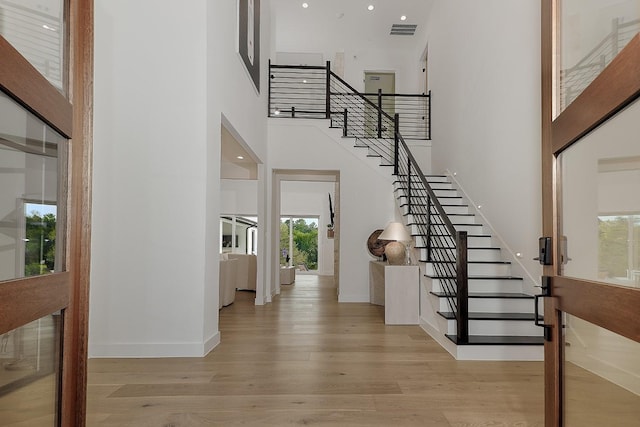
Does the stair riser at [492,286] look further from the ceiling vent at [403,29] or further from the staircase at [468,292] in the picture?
the ceiling vent at [403,29]

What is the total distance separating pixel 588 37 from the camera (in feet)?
4.62

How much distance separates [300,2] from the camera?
26.3 feet

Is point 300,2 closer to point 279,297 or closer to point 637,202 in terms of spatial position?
point 279,297

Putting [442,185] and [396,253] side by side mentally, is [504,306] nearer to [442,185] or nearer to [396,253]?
[396,253]

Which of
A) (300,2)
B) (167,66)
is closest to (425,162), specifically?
(300,2)

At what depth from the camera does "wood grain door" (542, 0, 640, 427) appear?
1154 mm

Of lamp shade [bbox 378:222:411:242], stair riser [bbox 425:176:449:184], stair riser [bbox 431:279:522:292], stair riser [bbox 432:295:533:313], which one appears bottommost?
stair riser [bbox 432:295:533:313]

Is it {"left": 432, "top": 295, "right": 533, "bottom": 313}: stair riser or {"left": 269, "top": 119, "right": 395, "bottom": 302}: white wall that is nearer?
{"left": 432, "top": 295, "right": 533, "bottom": 313}: stair riser

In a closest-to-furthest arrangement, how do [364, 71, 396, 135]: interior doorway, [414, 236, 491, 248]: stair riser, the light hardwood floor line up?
the light hardwood floor
[414, 236, 491, 248]: stair riser
[364, 71, 396, 135]: interior doorway

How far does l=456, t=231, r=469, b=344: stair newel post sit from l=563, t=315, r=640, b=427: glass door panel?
6.80ft

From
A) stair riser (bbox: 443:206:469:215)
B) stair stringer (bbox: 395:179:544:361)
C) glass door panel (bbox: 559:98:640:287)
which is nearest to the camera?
glass door panel (bbox: 559:98:640:287)

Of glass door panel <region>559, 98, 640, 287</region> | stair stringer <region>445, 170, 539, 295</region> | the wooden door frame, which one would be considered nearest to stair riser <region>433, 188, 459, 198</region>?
stair stringer <region>445, 170, 539, 295</region>

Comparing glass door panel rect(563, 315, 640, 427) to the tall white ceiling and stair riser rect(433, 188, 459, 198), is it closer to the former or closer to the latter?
stair riser rect(433, 188, 459, 198)

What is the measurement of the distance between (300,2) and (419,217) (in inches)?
202
